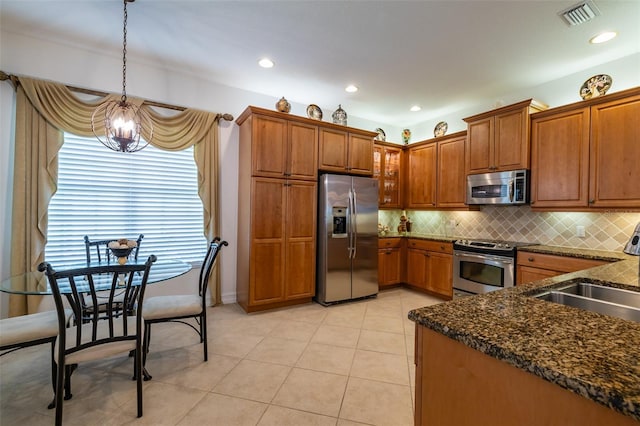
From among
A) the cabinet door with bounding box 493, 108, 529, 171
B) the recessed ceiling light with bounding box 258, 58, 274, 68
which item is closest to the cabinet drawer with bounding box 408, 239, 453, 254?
the cabinet door with bounding box 493, 108, 529, 171

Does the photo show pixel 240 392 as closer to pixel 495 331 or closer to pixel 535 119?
pixel 495 331

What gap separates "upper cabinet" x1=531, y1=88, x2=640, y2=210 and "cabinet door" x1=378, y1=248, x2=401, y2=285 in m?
1.96

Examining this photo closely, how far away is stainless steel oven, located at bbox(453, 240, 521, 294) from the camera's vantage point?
3.19 m

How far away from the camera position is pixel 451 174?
13.8ft

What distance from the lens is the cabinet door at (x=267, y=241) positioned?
3.36m

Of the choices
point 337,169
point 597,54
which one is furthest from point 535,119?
point 337,169

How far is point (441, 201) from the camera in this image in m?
4.33

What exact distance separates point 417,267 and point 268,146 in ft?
9.49

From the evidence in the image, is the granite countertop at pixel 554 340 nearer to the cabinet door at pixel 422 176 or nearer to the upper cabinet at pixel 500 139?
the upper cabinet at pixel 500 139

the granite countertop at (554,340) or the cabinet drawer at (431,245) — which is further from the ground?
the granite countertop at (554,340)

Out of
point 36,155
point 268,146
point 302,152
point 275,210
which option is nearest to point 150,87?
point 36,155

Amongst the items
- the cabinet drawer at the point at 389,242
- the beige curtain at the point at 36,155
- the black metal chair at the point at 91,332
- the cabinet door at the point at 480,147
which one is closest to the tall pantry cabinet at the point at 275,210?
the cabinet drawer at the point at 389,242

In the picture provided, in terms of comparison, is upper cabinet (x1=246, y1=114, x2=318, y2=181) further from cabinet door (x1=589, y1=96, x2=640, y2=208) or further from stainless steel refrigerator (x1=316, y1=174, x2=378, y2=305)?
cabinet door (x1=589, y1=96, x2=640, y2=208)

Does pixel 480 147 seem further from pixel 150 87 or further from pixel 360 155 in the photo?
pixel 150 87
